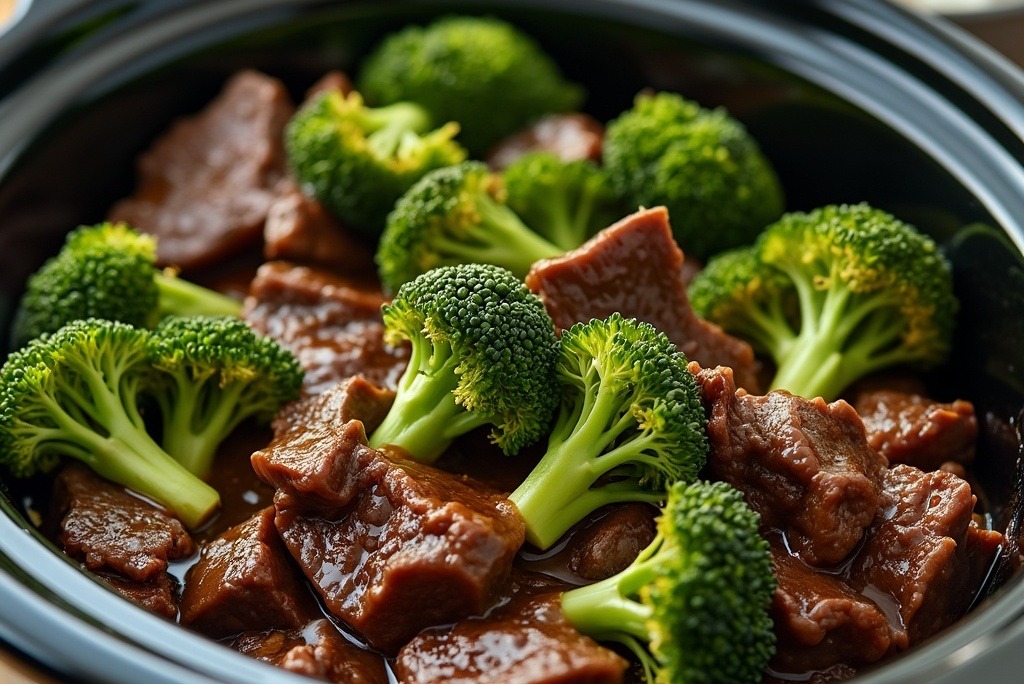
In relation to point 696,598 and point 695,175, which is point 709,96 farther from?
point 696,598

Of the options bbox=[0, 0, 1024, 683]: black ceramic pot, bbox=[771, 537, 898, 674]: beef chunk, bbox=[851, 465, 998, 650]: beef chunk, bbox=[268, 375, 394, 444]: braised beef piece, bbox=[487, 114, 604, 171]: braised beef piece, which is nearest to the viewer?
bbox=[771, 537, 898, 674]: beef chunk

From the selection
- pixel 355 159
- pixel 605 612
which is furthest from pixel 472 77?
pixel 605 612

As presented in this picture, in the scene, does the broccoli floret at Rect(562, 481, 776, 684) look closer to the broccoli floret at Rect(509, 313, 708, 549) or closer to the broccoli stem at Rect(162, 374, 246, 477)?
the broccoli floret at Rect(509, 313, 708, 549)

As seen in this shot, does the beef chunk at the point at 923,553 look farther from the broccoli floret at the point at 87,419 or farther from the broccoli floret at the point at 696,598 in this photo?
the broccoli floret at the point at 87,419

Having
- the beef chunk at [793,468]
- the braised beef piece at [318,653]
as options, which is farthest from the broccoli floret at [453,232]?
the braised beef piece at [318,653]

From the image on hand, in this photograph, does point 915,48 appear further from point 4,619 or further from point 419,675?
point 4,619

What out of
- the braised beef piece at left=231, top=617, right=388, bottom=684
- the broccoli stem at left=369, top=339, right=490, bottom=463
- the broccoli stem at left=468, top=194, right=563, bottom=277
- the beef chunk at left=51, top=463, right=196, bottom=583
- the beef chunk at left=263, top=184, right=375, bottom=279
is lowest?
the braised beef piece at left=231, top=617, right=388, bottom=684

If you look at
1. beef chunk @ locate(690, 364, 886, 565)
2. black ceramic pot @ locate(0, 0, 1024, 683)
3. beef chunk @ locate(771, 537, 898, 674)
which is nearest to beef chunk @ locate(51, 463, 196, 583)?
black ceramic pot @ locate(0, 0, 1024, 683)
